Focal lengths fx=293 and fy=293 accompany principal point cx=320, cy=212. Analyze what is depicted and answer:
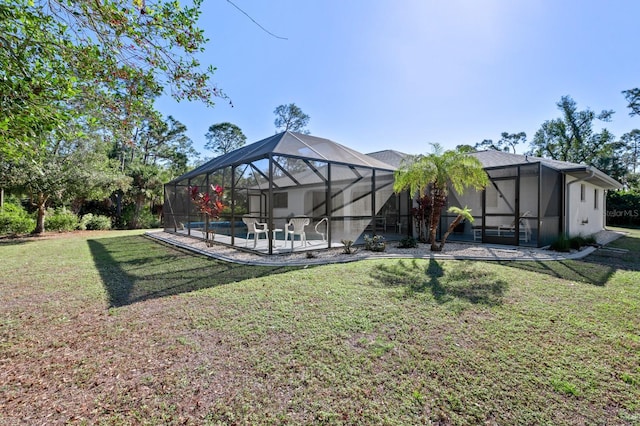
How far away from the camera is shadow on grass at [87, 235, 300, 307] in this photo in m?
5.05

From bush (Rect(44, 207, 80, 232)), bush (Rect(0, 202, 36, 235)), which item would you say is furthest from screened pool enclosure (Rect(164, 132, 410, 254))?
bush (Rect(44, 207, 80, 232))

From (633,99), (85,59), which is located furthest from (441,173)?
(633,99)

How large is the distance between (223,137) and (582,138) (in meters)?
39.7

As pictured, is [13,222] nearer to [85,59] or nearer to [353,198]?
[85,59]

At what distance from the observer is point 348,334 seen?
11.0 ft

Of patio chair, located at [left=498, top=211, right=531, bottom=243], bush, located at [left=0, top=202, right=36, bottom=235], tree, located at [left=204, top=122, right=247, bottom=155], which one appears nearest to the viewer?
patio chair, located at [left=498, top=211, right=531, bottom=243]

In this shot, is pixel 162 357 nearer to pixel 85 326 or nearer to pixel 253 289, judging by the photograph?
pixel 85 326

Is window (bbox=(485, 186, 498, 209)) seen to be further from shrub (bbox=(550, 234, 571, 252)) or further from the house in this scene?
shrub (bbox=(550, 234, 571, 252))

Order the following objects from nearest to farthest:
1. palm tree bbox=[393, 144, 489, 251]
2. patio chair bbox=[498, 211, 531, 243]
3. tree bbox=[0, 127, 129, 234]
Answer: palm tree bbox=[393, 144, 489, 251] → patio chair bbox=[498, 211, 531, 243] → tree bbox=[0, 127, 129, 234]

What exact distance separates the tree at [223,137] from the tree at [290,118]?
18.4ft

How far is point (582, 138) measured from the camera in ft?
101

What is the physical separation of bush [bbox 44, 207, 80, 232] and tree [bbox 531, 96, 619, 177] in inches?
1704

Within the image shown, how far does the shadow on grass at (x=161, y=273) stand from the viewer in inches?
199

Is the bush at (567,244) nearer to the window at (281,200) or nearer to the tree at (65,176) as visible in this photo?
the window at (281,200)
